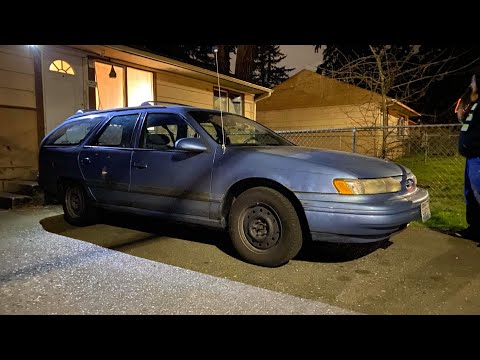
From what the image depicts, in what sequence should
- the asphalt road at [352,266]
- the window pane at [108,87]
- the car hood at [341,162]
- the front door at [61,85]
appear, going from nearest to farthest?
the asphalt road at [352,266] < the car hood at [341,162] < the front door at [61,85] < the window pane at [108,87]

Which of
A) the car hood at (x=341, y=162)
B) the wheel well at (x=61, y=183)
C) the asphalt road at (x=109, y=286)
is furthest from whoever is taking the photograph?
the wheel well at (x=61, y=183)

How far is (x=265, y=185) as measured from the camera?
336 centimetres

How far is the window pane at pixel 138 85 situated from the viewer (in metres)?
9.55

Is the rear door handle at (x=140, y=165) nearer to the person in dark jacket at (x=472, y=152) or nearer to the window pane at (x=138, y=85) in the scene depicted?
the person in dark jacket at (x=472, y=152)

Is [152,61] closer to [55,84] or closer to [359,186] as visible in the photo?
[55,84]

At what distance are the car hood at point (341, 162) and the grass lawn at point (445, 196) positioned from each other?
82.2 inches

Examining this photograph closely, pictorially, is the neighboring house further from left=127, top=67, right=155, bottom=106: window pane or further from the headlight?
the headlight

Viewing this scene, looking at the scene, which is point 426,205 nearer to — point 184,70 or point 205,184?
point 205,184

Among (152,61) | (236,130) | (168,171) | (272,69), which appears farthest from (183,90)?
(272,69)

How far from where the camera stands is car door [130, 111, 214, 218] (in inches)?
143

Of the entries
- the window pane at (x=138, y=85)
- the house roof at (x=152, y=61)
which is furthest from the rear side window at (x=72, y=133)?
the window pane at (x=138, y=85)

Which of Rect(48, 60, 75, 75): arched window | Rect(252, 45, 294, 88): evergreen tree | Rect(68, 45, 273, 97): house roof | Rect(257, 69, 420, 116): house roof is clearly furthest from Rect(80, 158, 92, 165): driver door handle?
Rect(252, 45, 294, 88): evergreen tree

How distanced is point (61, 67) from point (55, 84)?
16.5 inches
